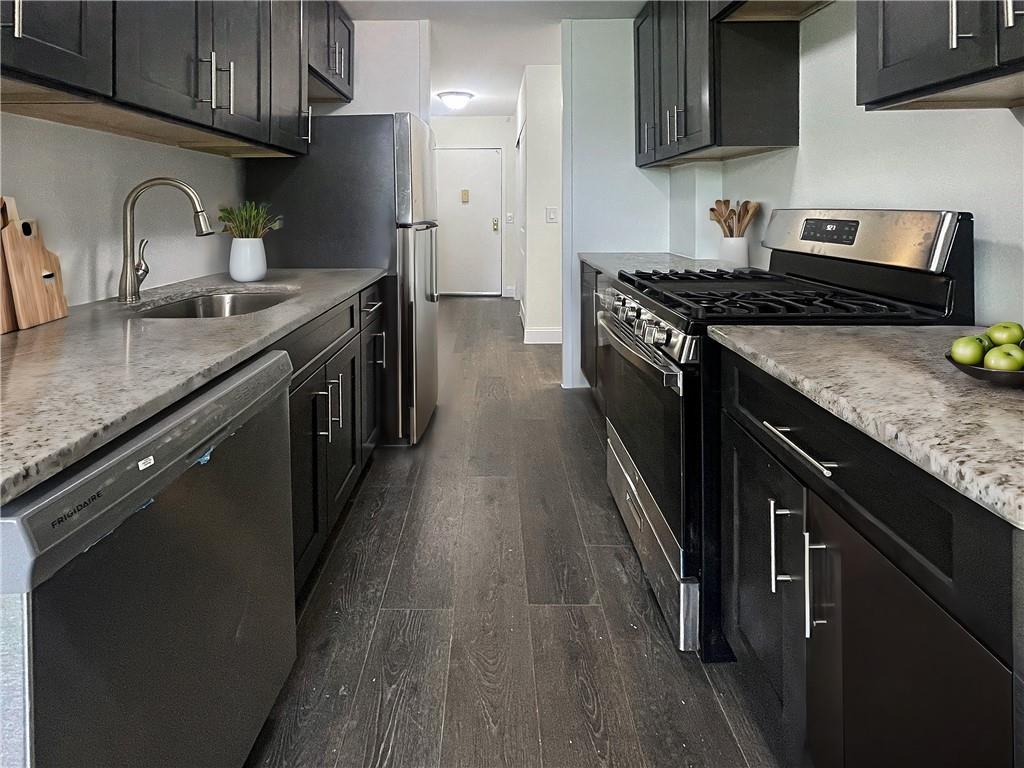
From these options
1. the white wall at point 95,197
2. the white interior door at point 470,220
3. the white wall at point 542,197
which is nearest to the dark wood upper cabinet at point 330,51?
the white wall at point 95,197

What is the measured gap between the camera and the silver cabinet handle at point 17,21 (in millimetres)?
1416

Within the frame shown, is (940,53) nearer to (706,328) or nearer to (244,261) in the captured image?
(706,328)

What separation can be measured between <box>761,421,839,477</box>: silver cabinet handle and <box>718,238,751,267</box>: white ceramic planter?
2.27 m

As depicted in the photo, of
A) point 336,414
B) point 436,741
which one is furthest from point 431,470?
point 436,741

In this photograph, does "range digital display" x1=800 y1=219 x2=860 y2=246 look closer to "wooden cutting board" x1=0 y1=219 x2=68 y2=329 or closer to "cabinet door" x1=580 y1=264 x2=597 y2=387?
"cabinet door" x1=580 y1=264 x2=597 y2=387

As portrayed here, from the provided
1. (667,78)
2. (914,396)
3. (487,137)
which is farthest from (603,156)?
(487,137)

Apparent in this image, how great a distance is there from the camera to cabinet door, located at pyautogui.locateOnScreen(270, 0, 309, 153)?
312 cm

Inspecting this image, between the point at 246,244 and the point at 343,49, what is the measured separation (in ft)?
5.53

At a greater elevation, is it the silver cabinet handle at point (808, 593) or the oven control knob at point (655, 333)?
the oven control knob at point (655, 333)

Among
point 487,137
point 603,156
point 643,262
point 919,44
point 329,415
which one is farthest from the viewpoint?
point 487,137

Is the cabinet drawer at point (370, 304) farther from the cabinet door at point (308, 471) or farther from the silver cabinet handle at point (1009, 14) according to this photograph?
the silver cabinet handle at point (1009, 14)

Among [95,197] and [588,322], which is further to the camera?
[588,322]

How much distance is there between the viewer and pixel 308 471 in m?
2.41

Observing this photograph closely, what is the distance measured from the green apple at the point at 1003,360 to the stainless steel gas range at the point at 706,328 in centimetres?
72
